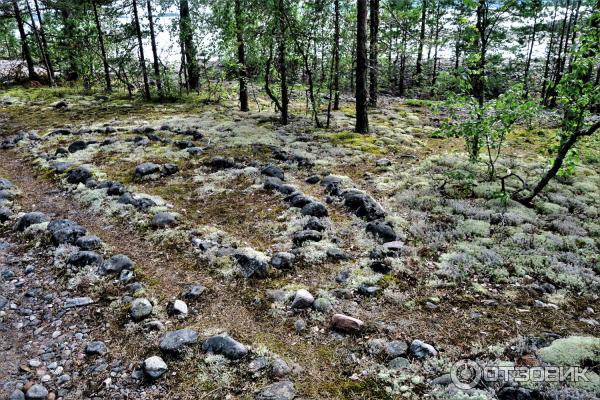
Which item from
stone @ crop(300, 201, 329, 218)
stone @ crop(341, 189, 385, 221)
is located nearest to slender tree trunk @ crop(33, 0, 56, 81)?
stone @ crop(300, 201, 329, 218)

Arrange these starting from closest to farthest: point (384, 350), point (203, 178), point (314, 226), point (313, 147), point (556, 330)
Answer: point (384, 350), point (556, 330), point (314, 226), point (203, 178), point (313, 147)

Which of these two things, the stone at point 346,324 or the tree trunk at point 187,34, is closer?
the stone at point 346,324

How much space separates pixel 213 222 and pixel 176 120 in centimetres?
1297

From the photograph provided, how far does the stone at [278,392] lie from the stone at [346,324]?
126 cm

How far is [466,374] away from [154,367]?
3.91 metres

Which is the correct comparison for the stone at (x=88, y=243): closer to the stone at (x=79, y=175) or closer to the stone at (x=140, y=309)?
the stone at (x=140, y=309)

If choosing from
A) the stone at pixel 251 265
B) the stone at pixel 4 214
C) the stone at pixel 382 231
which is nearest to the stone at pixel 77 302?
the stone at pixel 251 265

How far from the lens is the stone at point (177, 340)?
210 inches

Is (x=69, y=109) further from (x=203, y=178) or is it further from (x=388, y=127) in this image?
(x=388, y=127)

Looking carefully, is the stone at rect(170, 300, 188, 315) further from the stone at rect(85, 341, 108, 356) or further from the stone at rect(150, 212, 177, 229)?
the stone at rect(150, 212, 177, 229)

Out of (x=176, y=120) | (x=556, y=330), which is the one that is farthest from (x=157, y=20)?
(x=556, y=330)

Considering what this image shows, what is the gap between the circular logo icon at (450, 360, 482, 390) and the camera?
182 inches

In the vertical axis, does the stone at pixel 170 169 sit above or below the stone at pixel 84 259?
above

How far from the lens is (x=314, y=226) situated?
8.74m
